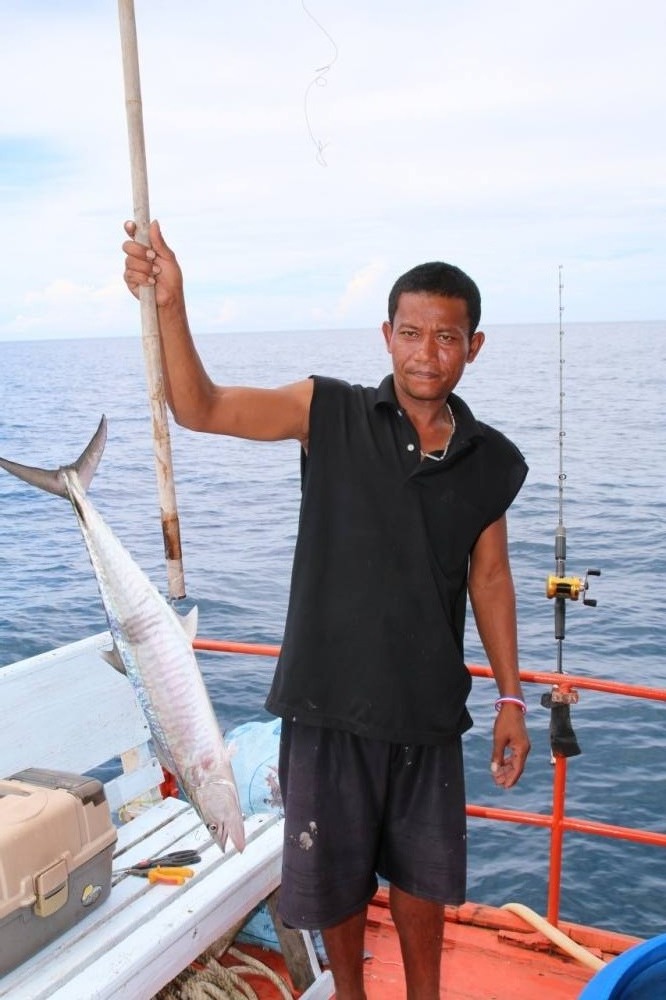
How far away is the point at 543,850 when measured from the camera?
20.6 ft

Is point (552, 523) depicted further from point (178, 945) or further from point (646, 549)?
point (178, 945)

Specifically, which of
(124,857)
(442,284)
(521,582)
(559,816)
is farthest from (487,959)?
Answer: (521,582)

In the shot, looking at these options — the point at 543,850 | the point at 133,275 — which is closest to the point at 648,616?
the point at 543,850

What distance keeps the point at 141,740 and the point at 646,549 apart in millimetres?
10562

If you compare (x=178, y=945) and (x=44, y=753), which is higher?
(x=44, y=753)

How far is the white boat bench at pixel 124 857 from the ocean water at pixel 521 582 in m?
2.91

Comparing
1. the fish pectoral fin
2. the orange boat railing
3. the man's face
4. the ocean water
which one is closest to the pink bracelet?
the orange boat railing

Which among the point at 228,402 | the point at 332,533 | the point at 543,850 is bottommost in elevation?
the point at 543,850

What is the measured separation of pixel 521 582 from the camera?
11.6 meters

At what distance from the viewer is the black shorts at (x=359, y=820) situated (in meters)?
2.57

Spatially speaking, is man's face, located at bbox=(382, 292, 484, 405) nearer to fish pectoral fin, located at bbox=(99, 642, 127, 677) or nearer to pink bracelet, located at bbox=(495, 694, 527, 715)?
pink bracelet, located at bbox=(495, 694, 527, 715)

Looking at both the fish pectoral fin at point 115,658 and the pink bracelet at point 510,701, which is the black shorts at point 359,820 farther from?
the fish pectoral fin at point 115,658

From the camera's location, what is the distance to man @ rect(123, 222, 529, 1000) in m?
2.53

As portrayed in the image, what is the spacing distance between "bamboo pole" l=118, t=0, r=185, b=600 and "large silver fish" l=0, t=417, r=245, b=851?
0.36 feet
